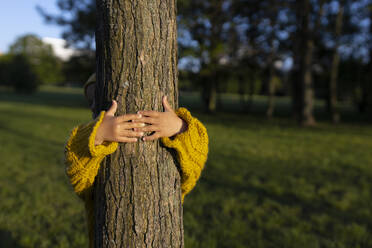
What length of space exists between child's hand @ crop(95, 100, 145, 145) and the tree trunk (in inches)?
3.7

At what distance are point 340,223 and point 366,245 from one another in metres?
0.58

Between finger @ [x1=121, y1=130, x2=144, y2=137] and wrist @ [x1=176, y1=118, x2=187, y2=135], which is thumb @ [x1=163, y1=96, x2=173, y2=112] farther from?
finger @ [x1=121, y1=130, x2=144, y2=137]

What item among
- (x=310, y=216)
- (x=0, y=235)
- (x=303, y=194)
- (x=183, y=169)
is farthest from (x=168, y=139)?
(x=303, y=194)

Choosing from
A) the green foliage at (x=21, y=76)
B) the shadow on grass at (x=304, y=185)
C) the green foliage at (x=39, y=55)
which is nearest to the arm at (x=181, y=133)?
the shadow on grass at (x=304, y=185)

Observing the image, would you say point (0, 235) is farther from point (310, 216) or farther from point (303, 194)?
point (303, 194)

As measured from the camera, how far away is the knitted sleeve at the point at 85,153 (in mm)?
1479

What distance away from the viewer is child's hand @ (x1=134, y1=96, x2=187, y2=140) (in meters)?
1.53

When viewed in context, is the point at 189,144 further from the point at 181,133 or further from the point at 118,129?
the point at 118,129

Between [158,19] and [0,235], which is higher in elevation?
[158,19]

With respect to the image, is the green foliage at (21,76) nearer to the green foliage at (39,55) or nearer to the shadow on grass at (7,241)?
the green foliage at (39,55)

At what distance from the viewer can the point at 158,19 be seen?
1.62 meters

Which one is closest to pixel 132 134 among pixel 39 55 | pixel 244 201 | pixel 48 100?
pixel 244 201

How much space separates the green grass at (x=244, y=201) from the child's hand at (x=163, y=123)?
224 cm

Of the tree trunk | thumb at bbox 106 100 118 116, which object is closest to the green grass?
the tree trunk
